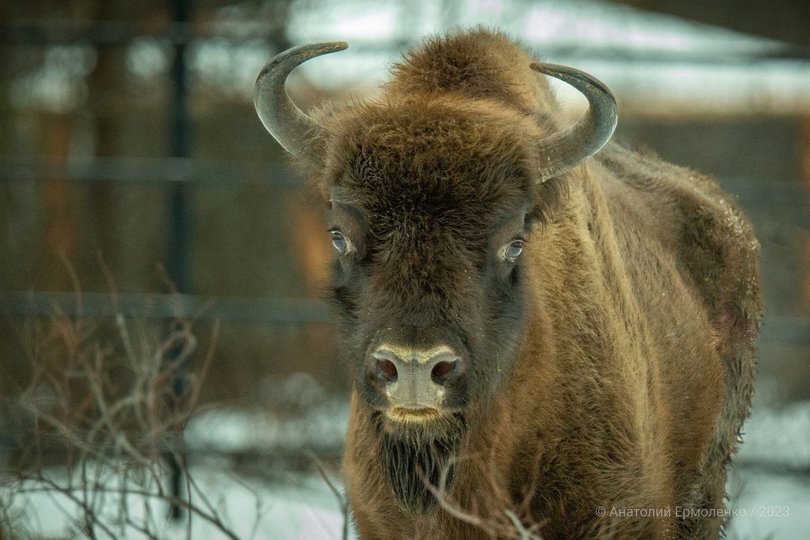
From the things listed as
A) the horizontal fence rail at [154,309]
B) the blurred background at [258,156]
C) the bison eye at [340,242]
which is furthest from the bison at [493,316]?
the blurred background at [258,156]

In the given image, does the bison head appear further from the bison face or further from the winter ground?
the winter ground

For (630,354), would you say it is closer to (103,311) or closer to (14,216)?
(103,311)

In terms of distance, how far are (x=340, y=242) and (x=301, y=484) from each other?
4799mm

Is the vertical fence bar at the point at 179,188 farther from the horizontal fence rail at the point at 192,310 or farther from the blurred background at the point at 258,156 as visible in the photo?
the horizontal fence rail at the point at 192,310

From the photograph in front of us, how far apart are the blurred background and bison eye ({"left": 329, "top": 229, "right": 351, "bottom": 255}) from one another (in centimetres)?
480

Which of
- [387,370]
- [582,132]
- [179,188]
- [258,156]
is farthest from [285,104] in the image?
[258,156]

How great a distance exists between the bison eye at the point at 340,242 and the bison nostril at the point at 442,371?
0.69 metres

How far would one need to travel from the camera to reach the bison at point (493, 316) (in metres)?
3.87

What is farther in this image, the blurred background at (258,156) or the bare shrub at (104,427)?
the blurred background at (258,156)

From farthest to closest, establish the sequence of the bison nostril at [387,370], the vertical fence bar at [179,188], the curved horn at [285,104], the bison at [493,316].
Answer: the vertical fence bar at [179,188] → the curved horn at [285,104] → the bison at [493,316] → the bison nostril at [387,370]

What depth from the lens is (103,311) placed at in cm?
919

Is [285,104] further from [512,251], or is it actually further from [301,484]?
[301,484]

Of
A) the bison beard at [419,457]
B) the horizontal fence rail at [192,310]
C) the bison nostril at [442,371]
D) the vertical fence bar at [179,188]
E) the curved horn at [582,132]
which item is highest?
the vertical fence bar at [179,188]

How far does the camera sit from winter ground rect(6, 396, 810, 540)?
7.71 metres
